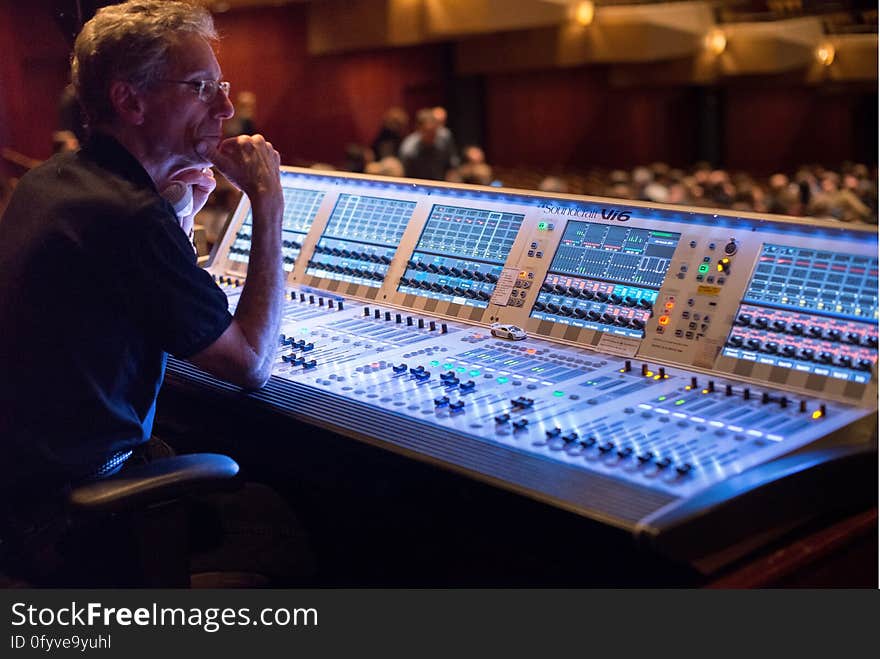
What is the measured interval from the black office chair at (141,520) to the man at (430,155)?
7.67 meters

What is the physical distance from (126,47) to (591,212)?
3.69 ft

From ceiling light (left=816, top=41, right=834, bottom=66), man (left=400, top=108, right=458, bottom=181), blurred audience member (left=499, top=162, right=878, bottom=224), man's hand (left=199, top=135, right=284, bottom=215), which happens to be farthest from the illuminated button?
ceiling light (left=816, top=41, right=834, bottom=66)

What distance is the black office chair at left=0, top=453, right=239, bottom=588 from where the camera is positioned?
1646 mm

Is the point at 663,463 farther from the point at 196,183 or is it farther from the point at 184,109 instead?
the point at 196,183

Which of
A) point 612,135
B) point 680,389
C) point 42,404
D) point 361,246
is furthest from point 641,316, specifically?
point 612,135

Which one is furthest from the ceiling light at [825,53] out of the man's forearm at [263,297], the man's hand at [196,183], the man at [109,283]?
the man at [109,283]

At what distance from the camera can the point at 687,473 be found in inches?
62.5

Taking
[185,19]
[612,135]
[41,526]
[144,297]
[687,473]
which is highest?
[185,19]

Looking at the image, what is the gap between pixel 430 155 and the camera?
368 inches

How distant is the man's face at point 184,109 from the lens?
199 cm

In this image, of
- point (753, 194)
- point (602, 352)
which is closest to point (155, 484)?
point (602, 352)

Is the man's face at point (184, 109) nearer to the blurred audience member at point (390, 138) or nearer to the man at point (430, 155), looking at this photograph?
the man at point (430, 155)

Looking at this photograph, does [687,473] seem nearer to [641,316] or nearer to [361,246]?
[641,316]
